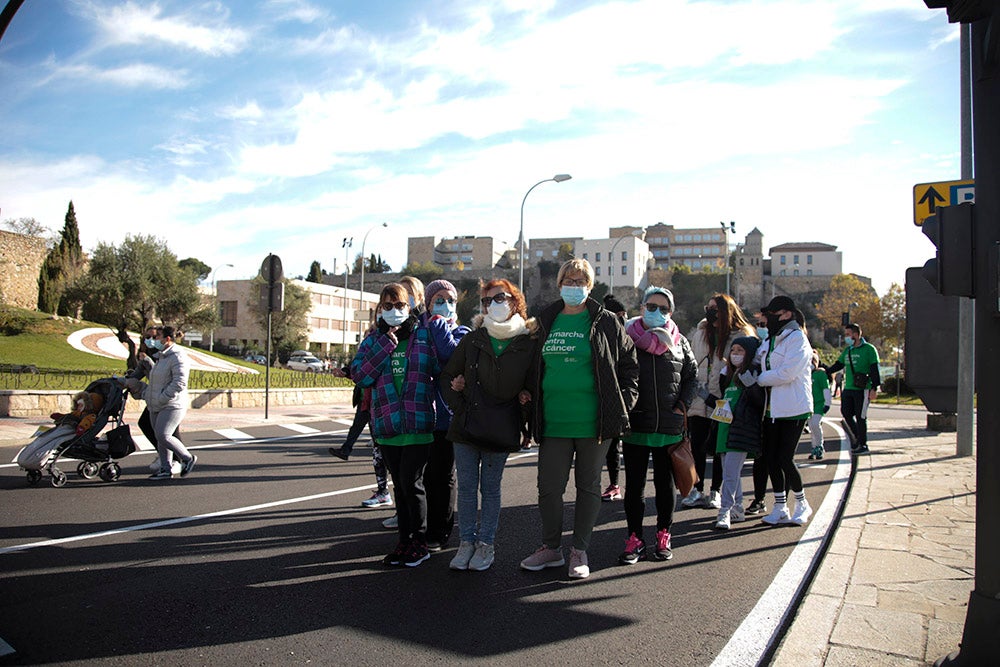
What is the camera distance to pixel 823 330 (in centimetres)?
10819

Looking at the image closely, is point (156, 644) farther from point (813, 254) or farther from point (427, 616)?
point (813, 254)

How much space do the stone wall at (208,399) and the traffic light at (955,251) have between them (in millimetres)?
14455

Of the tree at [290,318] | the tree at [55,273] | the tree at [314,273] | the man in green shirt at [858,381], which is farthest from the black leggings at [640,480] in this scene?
the tree at [314,273]

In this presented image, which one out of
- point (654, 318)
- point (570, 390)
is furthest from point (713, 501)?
point (570, 390)

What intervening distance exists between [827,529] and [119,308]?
35.0 metres

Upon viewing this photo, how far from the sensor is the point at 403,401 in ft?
17.5

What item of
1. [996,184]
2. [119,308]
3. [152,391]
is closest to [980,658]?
[996,184]

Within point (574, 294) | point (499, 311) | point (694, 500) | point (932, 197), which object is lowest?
point (694, 500)

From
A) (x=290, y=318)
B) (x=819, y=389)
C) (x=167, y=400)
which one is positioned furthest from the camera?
(x=290, y=318)

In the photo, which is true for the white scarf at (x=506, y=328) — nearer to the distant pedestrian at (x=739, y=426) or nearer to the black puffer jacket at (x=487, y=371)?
the black puffer jacket at (x=487, y=371)

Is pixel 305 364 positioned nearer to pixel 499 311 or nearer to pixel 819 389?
pixel 819 389

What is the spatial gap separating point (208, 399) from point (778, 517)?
→ 1595 centimetres

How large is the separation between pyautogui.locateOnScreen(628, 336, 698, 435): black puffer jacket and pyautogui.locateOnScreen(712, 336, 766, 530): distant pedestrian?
1.33m

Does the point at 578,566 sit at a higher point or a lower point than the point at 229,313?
lower
